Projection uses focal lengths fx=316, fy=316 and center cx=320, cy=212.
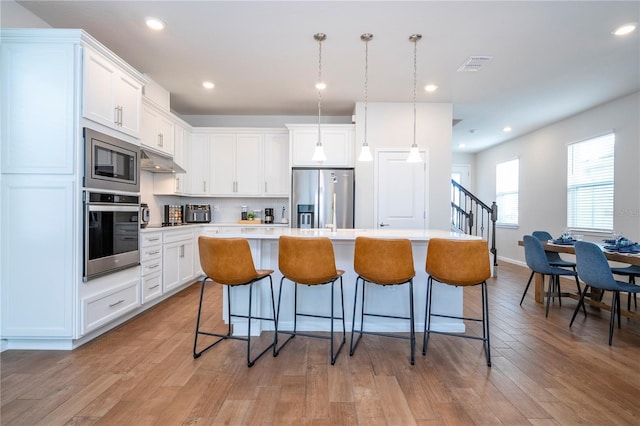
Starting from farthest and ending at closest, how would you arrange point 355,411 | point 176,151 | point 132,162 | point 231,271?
point 176,151 → point 132,162 → point 231,271 → point 355,411

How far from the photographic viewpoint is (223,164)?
5277mm

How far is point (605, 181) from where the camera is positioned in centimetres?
477

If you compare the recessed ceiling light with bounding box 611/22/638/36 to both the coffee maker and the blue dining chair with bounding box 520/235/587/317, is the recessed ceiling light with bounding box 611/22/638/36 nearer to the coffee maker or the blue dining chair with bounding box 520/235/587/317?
the blue dining chair with bounding box 520/235/587/317

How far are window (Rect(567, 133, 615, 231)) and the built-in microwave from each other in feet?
20.9

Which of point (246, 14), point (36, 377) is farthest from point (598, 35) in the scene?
point (36, 377)

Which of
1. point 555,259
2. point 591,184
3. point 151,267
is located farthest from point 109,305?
point 591,184

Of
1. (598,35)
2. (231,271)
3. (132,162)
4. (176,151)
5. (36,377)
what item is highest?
(598,35)

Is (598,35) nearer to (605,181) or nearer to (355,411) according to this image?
(605,181)

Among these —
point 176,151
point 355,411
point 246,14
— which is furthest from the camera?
point 176,151

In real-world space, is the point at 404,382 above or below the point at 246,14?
below

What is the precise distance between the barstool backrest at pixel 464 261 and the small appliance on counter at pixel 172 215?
4075 mm

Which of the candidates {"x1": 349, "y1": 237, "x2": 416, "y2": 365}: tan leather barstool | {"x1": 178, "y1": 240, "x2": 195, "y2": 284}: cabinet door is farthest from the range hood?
{"x1": 349, "y1": 237, "x2": 416, "y2": 365}: tan leather barstool

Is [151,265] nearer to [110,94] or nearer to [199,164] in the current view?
[110,94]

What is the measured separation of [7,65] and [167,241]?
7.16ft
